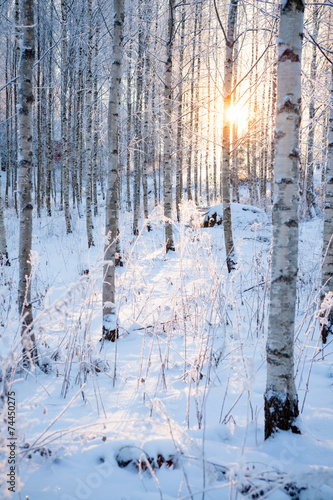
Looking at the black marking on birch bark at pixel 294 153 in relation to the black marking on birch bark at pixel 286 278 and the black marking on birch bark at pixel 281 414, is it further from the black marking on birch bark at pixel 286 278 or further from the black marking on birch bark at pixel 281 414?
the black marking on birch bark at pixel 281 414

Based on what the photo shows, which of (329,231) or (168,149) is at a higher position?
(168,149)

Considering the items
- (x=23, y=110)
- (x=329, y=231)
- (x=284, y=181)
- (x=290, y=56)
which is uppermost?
(x=23, y=110)

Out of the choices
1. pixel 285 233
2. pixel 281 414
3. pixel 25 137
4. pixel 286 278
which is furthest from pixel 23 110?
pixel 281 414

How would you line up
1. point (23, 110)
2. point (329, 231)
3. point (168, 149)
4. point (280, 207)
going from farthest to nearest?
point (168, 149), point (329, 231), point (23, 110), point (280, 207)

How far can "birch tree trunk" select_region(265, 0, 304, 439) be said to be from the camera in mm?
1499

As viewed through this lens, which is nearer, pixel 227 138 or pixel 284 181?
pixel 284 181

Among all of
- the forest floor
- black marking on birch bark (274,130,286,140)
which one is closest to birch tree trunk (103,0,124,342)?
the forest floor

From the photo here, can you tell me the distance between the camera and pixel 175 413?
182 cm

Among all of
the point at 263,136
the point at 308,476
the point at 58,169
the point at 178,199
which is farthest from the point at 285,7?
the point at 58,169

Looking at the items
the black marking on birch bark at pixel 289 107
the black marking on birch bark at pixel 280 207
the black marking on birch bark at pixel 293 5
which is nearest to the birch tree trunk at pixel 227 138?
the black marking on birch bark at pixel 280 207

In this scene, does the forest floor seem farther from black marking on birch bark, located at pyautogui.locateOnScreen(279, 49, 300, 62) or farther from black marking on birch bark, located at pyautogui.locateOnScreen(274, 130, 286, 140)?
black marking on birch bark, located at pyautogui.locateOnScreen(279, 49, 300, 62)

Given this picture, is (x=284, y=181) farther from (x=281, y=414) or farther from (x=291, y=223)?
(x=281, y=414)

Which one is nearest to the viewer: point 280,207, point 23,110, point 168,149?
point 280,207

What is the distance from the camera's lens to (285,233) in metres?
1.55
